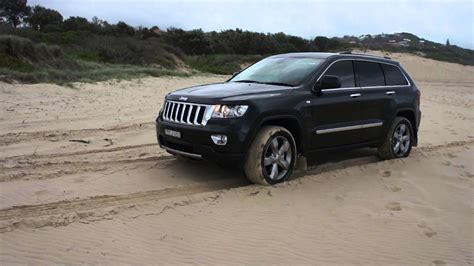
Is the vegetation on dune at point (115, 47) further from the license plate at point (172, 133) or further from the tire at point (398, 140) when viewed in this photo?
the tire at point (398, 140)

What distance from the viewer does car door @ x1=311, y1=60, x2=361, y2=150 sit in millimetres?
7141

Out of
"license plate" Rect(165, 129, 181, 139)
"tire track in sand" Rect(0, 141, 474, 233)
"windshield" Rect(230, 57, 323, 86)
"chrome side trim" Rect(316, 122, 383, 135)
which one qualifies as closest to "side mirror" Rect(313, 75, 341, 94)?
"windshield" Rect(230, 57, 323, 86)

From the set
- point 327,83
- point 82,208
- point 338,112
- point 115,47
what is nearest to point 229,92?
point 327,83

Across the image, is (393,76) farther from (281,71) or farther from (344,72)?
(281,71)

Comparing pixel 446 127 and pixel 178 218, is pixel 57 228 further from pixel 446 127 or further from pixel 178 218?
pixel 446 127

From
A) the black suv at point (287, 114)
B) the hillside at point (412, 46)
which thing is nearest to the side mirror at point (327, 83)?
the black suv at point (287, 114)

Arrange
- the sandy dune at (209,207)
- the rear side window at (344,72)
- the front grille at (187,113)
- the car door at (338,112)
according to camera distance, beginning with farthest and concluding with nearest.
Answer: the rear side window at (344,72) < the car door at (338,112) < the front grille at (187,113) < the sandy dune at (209,207)

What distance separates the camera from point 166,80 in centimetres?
2069

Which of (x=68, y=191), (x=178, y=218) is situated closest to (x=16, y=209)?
(x=68, y=191)

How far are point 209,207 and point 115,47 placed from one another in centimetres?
3035

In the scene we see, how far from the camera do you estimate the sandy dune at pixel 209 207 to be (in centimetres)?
478

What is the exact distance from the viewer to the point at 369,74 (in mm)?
8227

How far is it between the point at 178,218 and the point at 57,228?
120cm

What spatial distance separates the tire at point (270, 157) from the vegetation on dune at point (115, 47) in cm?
1096
